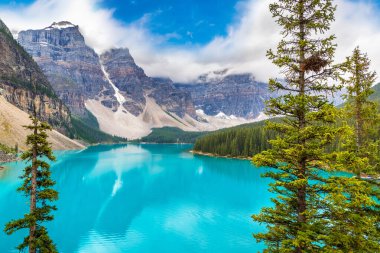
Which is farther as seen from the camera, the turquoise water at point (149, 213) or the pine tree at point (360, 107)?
the turquoise water at point (149, 213)

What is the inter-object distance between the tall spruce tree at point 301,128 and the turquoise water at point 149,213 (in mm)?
16053

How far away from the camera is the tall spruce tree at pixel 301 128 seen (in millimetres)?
12016

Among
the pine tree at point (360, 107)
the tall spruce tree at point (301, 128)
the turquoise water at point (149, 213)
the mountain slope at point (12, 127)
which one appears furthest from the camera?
the mountain slope at point (12, 127)

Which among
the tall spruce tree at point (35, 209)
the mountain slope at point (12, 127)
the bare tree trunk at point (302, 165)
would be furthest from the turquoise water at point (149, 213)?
the mountain slope at point (12, 127)

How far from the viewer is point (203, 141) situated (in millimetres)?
150375

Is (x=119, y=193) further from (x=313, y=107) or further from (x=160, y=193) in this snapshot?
(x=313, y=107)

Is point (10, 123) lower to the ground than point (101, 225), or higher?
higher

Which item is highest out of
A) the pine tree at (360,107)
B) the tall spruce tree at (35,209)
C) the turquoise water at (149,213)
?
the pine tree at (360,107)

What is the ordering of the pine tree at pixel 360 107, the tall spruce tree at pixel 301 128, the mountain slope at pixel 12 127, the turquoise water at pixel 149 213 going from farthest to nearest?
the mountain slope at pixel 12 127, the turquoise water at pixel 149 213, the pine tree at pixel 360 107, the tall spruce tree at pixel 301 128

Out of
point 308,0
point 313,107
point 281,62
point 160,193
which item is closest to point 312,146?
point 313,107

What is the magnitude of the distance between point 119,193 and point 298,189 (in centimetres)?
4713

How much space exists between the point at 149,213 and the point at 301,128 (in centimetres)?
3187

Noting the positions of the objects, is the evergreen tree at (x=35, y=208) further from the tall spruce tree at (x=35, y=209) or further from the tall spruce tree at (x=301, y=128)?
the tall spruce tree at (x=301, y=128)

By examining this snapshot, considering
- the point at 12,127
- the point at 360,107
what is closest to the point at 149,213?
the point at 360,107
